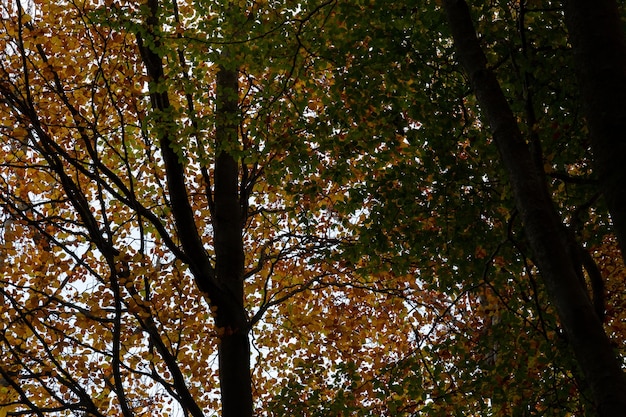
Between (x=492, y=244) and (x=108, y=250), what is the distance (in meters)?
4.37

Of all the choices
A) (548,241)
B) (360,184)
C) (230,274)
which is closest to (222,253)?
(230,274)

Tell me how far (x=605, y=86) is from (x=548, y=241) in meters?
0.82

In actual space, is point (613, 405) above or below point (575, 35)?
below

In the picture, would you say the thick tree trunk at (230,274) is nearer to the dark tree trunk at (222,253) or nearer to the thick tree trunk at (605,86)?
the dark tree trunk at (222,253)

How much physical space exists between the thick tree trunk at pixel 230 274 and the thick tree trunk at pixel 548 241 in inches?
197

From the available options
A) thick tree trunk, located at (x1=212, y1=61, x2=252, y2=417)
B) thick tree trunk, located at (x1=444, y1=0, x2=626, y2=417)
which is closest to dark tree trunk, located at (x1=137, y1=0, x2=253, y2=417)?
thick tree trunk, located at (x1=212, y1=61, x2=252, y2=417)

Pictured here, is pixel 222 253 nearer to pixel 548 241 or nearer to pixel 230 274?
pixel 230 274

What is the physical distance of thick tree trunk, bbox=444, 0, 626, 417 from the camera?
290cm

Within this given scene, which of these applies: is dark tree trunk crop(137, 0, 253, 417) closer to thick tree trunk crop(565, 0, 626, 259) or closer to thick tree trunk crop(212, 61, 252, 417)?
thick tree trunk crop(212, 61, 252, 417)

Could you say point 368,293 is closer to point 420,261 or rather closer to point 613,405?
point 420,261

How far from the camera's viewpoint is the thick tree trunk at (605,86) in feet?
9.66

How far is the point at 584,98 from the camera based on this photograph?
3.20 m

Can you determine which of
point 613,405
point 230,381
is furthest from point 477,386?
point 613,405

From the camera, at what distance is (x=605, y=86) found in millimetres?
3078
